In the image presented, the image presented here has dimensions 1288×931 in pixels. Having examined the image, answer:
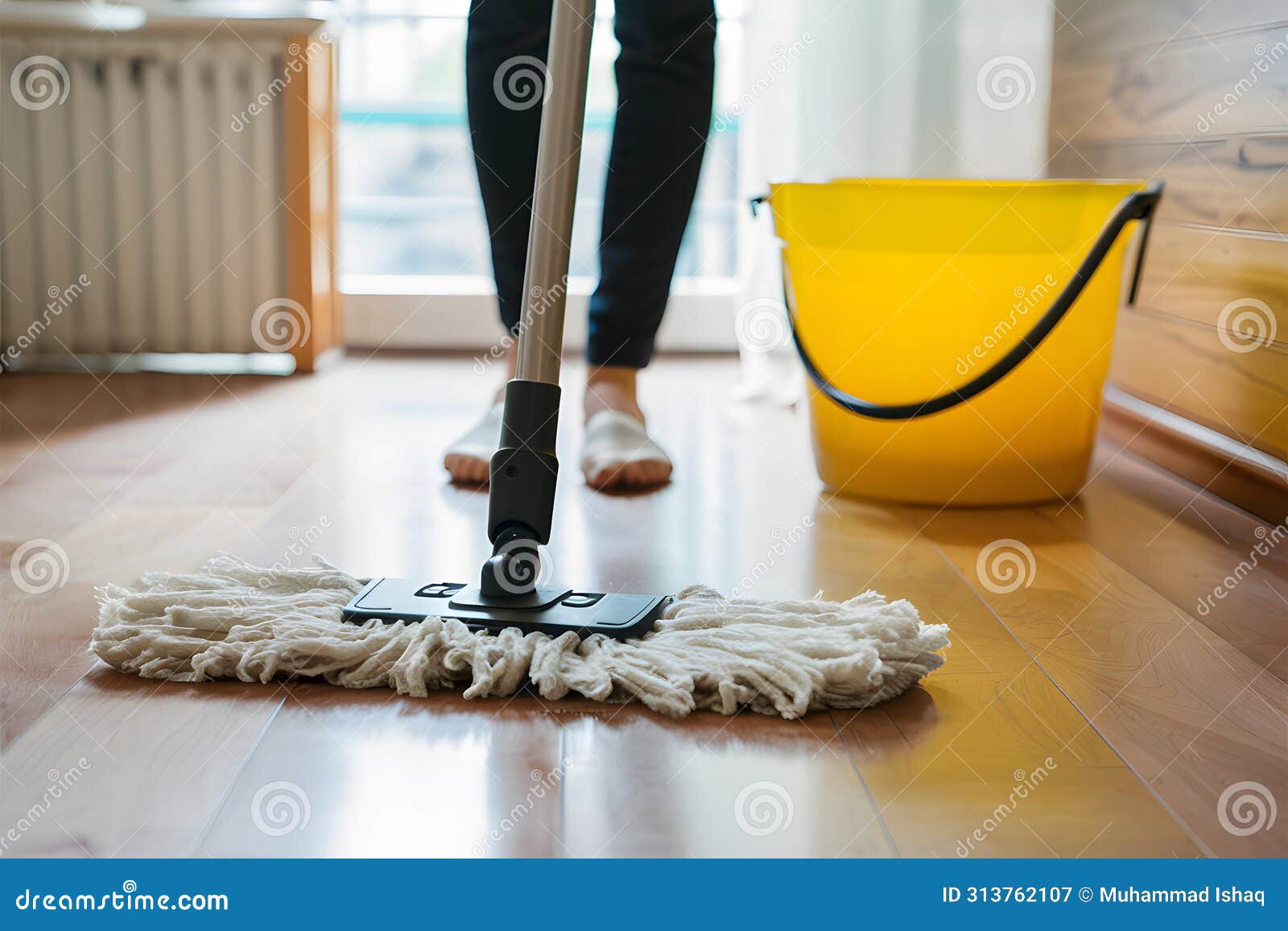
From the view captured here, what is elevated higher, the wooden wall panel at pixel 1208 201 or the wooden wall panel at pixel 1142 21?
the wooden wall panel at pixel 1142 21

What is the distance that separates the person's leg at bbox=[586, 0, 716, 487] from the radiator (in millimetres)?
928

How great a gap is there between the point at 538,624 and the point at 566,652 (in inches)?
1.2

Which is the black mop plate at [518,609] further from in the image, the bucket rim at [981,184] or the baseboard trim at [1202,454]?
the baseboard trim at [1202,454]

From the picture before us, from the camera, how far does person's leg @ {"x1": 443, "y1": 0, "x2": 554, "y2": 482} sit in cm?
120

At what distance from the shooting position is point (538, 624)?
719mm

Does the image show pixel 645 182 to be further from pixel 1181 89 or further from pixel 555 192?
pixel 1181 89

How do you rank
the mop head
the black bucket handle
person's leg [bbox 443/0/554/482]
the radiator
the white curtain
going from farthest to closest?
the radiator, the white curtain, person's leg [bbox 443/0/554/482], the black bucket handle, the mop head

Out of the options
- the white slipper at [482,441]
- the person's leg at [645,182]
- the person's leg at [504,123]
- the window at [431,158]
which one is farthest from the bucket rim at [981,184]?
the window at [431,158]

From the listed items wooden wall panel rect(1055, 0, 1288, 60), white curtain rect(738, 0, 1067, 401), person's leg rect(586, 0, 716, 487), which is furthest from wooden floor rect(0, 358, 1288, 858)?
white curtain rect(738, 0, 1067, 401)

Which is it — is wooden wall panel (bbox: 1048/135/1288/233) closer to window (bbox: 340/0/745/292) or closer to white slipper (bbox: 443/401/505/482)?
white slipper (bbox: 443/401/505/482)

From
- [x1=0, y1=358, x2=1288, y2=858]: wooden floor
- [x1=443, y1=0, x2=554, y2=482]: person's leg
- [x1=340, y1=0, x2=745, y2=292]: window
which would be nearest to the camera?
[x1=0, y1=358, x2=1288, y2=858]: wooden floor

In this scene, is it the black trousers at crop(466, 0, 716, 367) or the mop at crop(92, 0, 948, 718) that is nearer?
the mop at crop(92, 0, 948, 718)

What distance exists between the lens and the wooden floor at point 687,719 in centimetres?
53

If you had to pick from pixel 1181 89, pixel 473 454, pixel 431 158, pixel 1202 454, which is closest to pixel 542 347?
pixel 473 454
